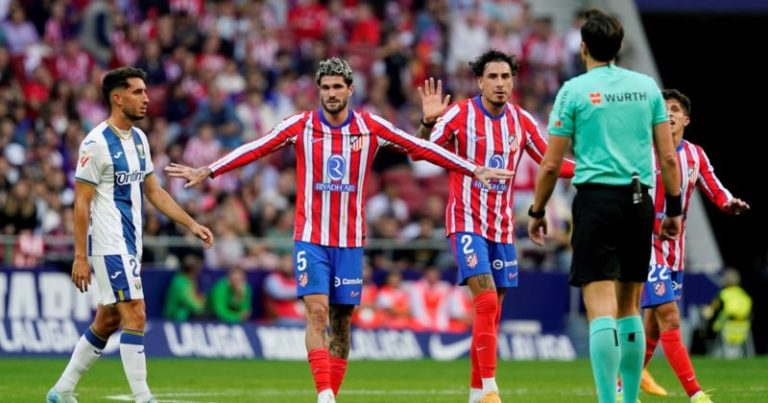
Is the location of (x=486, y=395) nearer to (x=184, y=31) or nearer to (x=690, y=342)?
(x=690, y=342)

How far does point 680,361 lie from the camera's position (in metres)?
13.0

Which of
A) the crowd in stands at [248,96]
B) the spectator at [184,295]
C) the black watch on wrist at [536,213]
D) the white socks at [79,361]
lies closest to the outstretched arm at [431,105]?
the black watch on wrist at [536,213]

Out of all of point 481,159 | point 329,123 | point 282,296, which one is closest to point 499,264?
point 481,159

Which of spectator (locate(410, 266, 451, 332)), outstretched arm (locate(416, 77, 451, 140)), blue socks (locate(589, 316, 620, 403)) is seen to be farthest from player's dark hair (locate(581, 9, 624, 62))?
spectator (locate(410, 266, 451, 332))

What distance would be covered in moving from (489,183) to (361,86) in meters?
16.0

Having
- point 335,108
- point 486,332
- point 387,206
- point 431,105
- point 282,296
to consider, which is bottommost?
point 486,332

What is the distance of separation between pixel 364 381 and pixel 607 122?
7.88 meters

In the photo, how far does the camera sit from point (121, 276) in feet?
37.9

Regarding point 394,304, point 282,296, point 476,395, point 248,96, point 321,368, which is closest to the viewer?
point 321,368

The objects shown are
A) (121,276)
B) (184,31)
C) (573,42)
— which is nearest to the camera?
(121,276)

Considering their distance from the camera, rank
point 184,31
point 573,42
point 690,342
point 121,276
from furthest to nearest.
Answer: point 573,42
point 184,31
point 690,342
point 121,276

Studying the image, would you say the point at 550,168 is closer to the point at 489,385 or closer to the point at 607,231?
the point at 607,231

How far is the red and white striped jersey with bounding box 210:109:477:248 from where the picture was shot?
1188cm

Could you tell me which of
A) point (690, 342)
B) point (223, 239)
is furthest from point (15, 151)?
point (690, 342)
